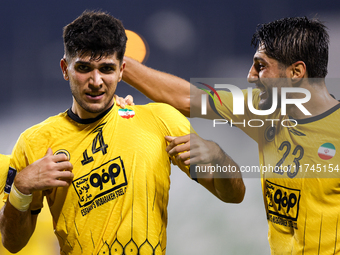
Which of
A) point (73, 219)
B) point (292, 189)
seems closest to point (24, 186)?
point (73, 219)

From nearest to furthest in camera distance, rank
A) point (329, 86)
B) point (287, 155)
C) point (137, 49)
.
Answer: point (287, 155) → point (329, 86) → point (137, 49)

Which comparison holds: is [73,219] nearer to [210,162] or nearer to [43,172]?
[43,172]

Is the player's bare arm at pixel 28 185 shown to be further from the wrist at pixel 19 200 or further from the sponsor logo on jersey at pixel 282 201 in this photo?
the sponsor logo on jersey at pixel 282 201

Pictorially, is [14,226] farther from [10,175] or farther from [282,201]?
[282,201]

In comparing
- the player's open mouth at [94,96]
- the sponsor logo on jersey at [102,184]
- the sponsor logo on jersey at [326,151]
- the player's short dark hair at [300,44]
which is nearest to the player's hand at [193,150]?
the sponsor logo on jersey at [102,184]

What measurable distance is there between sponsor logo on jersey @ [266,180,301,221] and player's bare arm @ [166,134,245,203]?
309mm

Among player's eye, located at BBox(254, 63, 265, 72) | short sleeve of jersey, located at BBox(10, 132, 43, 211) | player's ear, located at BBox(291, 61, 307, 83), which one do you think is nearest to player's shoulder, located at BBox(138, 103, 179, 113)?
short sleeve of jersey, located at BBox(10, 132, 43, 211)

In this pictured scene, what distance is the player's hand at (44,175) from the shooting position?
1390mm

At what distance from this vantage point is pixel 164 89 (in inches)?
87.8

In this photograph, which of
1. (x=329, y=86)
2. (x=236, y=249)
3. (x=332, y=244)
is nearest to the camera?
(x=332, y=244)

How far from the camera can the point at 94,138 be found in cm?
157

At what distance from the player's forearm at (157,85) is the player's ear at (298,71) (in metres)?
0.65

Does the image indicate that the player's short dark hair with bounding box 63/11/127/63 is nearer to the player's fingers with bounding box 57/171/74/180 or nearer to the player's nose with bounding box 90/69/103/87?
the player's nose with bounding box 90/69/103/87

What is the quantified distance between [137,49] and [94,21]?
2.43 m
